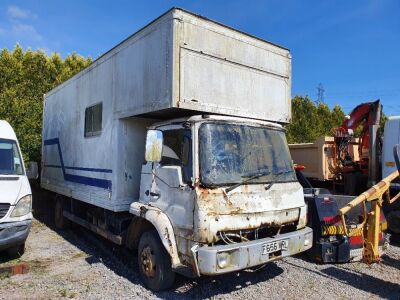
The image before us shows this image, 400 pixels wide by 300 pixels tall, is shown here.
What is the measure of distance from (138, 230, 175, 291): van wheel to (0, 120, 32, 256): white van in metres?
2.11

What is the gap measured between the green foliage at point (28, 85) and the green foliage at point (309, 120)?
9621 mm

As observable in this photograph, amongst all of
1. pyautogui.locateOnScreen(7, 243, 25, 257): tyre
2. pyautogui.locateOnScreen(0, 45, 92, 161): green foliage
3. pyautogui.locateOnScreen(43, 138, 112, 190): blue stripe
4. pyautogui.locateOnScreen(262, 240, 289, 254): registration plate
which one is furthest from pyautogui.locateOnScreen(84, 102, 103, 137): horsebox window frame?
pyautogui.locateOnScreen(0, 45, 92, 161): green foliage

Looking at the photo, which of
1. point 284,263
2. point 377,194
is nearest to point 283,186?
point 377,194

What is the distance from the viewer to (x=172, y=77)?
496 centimetres

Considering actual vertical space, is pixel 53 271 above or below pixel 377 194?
below

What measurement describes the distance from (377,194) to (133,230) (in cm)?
353

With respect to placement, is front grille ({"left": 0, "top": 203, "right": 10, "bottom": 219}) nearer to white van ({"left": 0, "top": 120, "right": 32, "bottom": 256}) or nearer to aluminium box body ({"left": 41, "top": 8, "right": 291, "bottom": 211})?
white van ({"left": 0, "top": 120, "right": 32, "bottom": 256})

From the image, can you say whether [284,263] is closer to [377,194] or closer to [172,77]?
[377,194]

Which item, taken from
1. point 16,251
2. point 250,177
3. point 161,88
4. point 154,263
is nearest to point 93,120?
point 161,88

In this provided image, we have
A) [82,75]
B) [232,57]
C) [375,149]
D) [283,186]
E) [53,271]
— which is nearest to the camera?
[283,186]

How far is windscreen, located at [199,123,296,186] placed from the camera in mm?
4746

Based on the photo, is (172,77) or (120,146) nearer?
(172,77)

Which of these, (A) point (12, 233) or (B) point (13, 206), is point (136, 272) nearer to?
(A) point (12, 233)

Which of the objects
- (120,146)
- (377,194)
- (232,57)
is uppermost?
(232,57)
